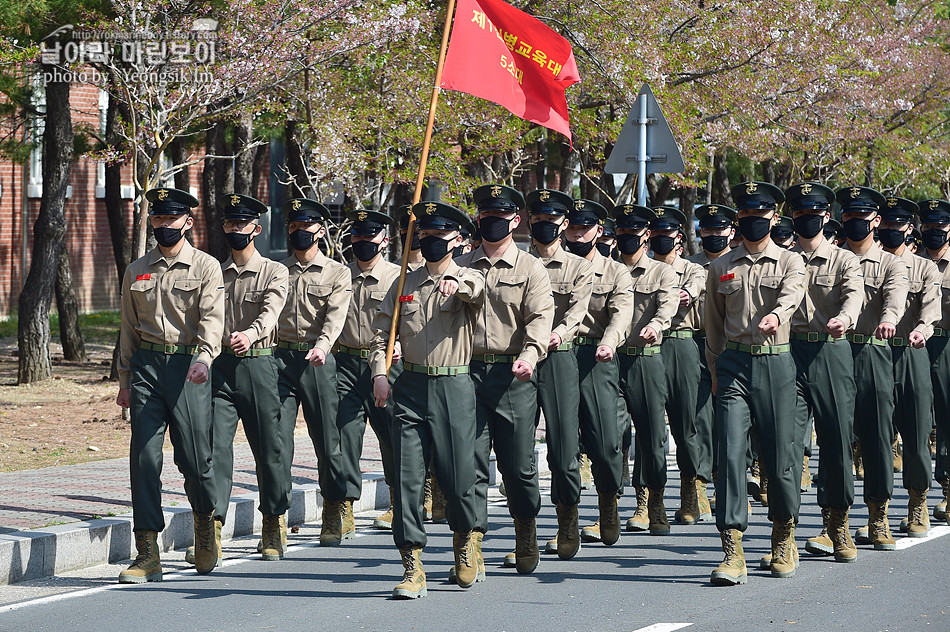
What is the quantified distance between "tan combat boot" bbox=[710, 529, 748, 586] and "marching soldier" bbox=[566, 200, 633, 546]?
4.11ft

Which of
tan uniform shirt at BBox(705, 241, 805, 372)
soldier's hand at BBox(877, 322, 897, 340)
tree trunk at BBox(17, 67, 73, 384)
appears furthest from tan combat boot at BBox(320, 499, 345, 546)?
tree trunk at BBox(17, 67, 73, 384)

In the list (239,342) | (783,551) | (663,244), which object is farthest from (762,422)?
(239,342)

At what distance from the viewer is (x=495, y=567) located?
28.6ft

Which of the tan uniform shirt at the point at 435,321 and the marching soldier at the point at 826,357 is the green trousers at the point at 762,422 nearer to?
the marching soldier at the point at 826,357

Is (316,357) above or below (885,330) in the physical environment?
below

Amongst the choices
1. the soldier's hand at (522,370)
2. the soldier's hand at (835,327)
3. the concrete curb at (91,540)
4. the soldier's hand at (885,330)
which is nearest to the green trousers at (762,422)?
the soldier's hand at (835,327)

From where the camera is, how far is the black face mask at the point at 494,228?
828 cm

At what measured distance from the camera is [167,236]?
8.38 meters

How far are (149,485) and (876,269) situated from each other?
16.5ft

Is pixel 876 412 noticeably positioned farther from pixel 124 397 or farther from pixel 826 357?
pixel 124 397

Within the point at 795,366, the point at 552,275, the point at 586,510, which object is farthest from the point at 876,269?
the point at 586,510

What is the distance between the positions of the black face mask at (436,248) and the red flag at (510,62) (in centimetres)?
131

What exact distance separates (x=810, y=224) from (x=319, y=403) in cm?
351

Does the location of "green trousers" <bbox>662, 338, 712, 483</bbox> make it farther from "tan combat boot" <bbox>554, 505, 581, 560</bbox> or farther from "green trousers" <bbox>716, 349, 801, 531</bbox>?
"green trousers" <bbox>716, 349, 801, 531</bbox>
